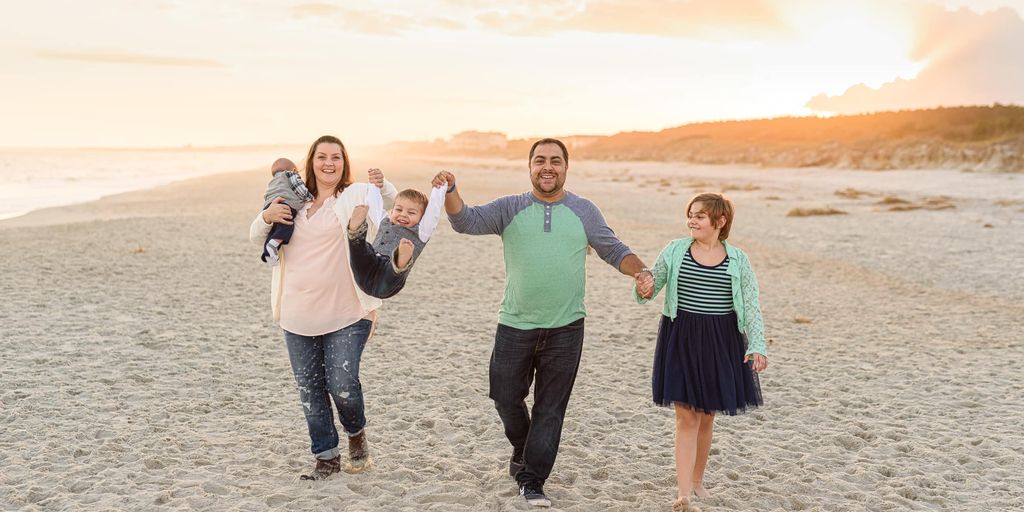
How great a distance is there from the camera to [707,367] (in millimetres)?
4211

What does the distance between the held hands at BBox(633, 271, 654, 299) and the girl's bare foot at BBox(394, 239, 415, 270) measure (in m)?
1.29

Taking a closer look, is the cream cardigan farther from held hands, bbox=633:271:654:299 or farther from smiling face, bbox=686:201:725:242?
smiling face, bbox=686:201:725:242

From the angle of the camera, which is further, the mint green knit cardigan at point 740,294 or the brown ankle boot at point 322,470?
the brown ankle boot at point 322,470

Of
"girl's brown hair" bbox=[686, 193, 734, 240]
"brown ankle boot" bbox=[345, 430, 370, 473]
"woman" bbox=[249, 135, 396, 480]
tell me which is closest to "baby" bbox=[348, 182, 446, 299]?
"woman" bbox=[249, 135, 396, 480]

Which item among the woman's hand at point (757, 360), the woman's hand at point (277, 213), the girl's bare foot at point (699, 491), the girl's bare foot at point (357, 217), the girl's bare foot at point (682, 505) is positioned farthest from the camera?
the girl's bare foot at point (699, 491)

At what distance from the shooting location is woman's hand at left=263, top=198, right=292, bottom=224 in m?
4.02

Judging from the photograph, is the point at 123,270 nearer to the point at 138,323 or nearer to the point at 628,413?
the point at 138,323

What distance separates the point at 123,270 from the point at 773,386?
10808 mm

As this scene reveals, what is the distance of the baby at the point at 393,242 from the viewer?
3.85 metres

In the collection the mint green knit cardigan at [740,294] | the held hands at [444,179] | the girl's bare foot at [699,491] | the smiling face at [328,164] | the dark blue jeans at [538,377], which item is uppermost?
the smiling face at [328,164]

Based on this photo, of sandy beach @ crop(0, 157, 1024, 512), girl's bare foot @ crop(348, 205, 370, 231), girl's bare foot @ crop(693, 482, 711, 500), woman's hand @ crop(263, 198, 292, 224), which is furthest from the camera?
sandy beach @ crop(0, 157, 1024, 512)

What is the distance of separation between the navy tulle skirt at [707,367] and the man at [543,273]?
1.44 ft

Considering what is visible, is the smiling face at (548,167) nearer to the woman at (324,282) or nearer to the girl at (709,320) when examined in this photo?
the girl at (709,320)

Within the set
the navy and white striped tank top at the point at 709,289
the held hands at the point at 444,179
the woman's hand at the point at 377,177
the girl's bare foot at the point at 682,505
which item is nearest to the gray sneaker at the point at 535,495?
the girl's bare foot at the point at 682,505
